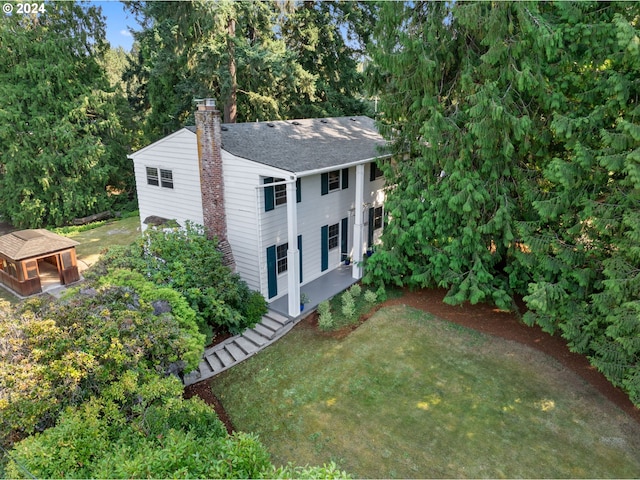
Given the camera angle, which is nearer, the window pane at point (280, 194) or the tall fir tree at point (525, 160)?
the tall fir tree at point (525, 160)

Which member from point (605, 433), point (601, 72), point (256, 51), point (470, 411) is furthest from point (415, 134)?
point (256, 51)

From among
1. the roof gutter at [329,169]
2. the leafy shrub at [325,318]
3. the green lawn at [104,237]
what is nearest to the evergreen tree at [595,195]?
the leafy shrub at [325,318]

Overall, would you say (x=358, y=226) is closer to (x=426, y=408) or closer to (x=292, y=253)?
(x=292, y=253)

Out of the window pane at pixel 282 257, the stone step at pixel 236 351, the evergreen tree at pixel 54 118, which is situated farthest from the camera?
the evergreen tree at pixel 54 118

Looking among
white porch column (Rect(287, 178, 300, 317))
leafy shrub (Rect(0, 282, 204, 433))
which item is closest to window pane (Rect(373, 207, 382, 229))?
white porch column (Rect(287, 178, 300, 317))

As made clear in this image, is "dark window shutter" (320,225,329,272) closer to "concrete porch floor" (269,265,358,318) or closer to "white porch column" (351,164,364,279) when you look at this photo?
"concrete porch floor" (269,265,358,318)

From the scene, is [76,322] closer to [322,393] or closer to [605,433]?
[322,393]

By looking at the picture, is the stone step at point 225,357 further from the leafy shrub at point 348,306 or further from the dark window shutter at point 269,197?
the dark window shutter at point 269,197

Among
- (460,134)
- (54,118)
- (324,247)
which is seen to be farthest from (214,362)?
(54,118)
